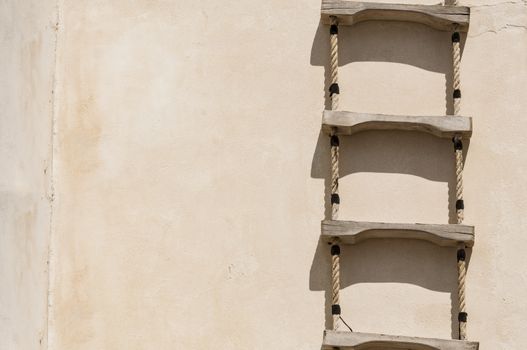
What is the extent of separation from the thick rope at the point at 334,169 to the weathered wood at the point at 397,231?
0.22 ft

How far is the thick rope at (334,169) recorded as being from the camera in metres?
5.68

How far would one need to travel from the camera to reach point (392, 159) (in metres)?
5.88

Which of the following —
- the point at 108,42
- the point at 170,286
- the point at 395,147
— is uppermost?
the point at 108,42

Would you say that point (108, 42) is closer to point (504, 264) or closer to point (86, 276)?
point (86, 276)

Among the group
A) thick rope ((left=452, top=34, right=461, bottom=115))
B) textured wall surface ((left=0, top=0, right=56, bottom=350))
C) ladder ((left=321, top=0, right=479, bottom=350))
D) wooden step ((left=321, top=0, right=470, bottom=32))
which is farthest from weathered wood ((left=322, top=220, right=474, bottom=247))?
textured wall surface ((left=0, top=0, right=56, bottom=350))

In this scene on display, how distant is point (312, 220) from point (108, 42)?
3.72 feet

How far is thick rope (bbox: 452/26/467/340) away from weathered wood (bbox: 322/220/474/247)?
0.07m

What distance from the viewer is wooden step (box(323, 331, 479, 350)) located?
18.3 ft

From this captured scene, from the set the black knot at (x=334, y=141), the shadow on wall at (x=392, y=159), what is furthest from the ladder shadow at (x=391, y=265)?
the black knot at (x=334, y=141)

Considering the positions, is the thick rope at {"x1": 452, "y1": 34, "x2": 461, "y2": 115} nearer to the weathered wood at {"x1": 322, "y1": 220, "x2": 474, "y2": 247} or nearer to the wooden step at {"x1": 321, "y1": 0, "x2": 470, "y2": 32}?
the wooden step at {"x1": 321, "y1": 0, "x2": 470, "y2": 32}

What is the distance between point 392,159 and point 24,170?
146 centimetres

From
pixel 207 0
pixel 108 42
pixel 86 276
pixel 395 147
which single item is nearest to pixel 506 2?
pixel 395 147

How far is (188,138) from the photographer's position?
593 centimetres

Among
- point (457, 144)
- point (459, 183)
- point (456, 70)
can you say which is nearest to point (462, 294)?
point (459, 183)
